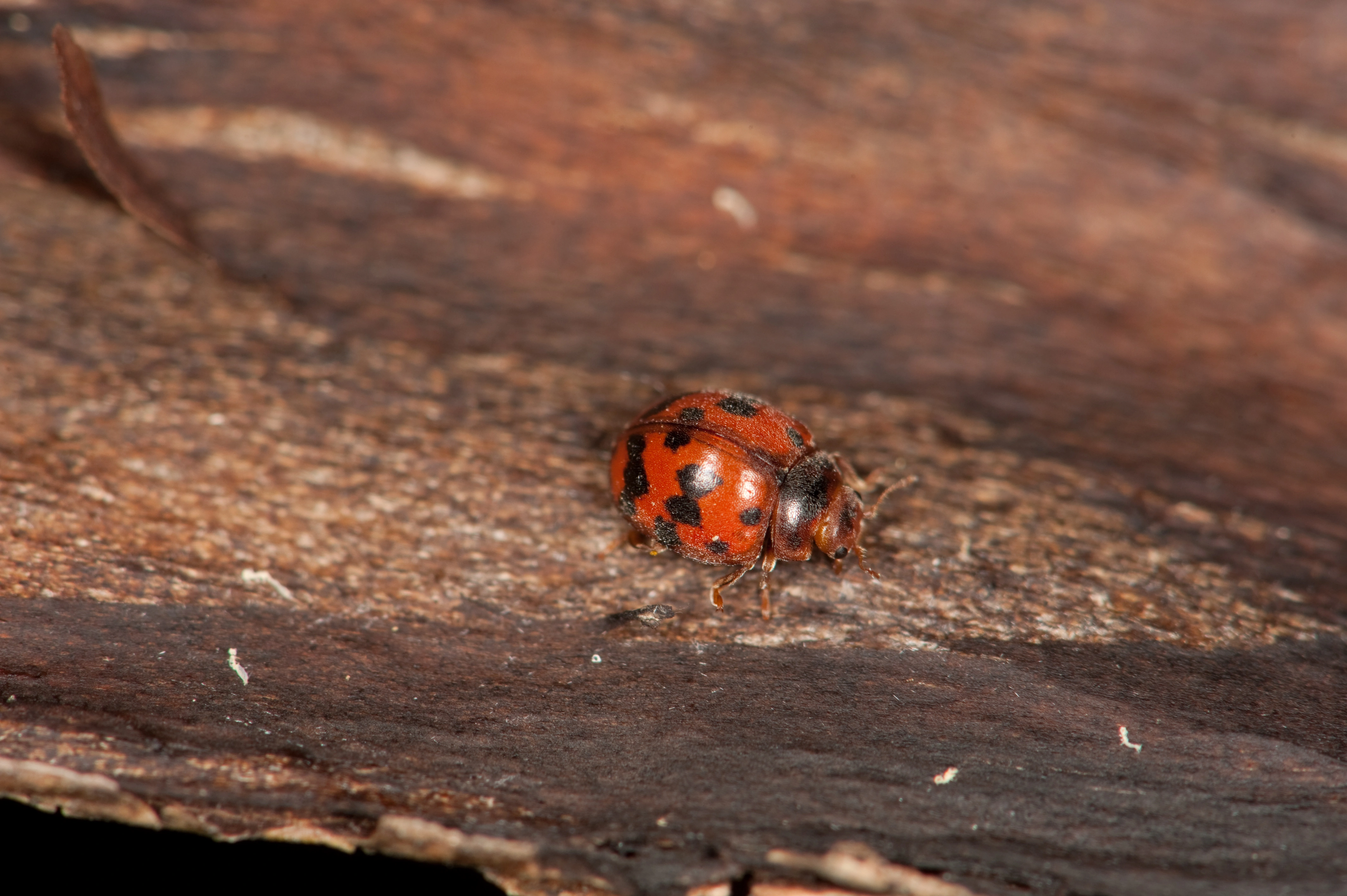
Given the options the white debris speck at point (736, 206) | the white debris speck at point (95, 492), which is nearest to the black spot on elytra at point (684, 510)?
the white debris speck at point (95, 492)

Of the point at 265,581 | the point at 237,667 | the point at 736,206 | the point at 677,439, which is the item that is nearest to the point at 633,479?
the point at 677,439

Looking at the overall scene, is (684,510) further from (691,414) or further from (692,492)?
(691,414)

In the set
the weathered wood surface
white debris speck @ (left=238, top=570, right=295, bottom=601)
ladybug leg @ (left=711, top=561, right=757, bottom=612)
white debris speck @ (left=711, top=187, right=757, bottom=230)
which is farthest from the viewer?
white debris speck @ (left=711, top=187, right=757, bottom=230)

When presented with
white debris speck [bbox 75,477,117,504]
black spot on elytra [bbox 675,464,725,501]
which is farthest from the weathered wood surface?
black spot on elytra [bbox 675,464,725,501]

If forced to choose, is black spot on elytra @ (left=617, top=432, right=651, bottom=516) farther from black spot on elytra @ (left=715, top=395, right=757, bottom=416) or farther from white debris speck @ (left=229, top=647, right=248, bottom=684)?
white debris speck @ (left=229, top=647, right=248, bottom=684)

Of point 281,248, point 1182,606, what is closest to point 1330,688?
point 1182,606

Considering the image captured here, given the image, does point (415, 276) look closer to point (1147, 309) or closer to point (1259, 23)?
point (1147, 309)
